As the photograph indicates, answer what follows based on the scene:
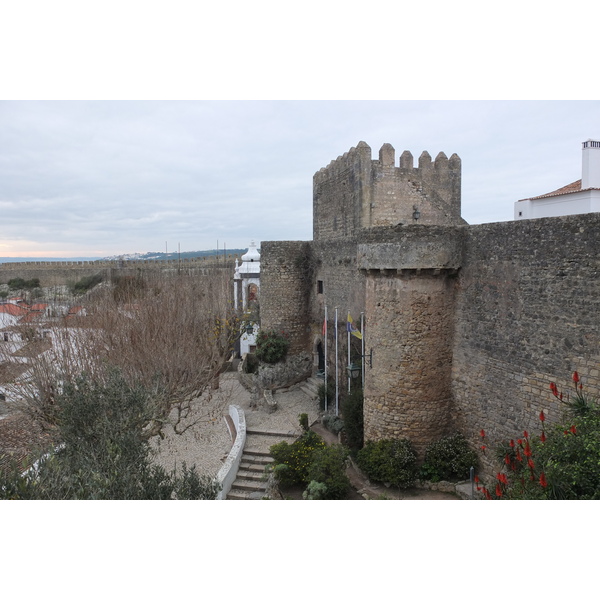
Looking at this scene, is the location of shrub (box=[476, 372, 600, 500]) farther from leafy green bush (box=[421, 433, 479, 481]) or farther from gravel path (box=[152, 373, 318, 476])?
gravel path (box=[152, 373, 318, 476])

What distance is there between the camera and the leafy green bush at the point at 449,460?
10047mm

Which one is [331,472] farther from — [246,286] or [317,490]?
[246,286]

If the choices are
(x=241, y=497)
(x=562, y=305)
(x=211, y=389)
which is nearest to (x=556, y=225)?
(x=562, y=305)

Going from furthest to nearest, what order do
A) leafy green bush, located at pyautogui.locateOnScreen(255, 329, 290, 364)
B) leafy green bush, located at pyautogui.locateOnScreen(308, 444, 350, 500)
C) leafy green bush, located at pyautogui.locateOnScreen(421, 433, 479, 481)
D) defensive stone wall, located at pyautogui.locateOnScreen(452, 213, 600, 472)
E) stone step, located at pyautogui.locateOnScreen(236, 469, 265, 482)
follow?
leafy green bush, located at pyautogui.locateOnScreen(255, 329, 290, 364) → stone step, located at pyautogui.locateOnScreen(236, 469, 265, 482) → leafy green bush, located at pyautogui.locateOnScreen(308, 444, 350, 500) → leafy green bush, located at pyautogui.locateOnScreen(421, 433, 479, 481) → defensive stone wall, located at pyautogui.locateOnScreen(452, 213, 600, 472)

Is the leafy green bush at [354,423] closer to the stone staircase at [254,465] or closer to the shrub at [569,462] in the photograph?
the stone staircase at [254,465]

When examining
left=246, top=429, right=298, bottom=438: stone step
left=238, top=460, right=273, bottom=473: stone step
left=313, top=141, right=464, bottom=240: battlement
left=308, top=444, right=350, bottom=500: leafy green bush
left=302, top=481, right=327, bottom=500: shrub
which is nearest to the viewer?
left=302, top=481, right=327, bottom=500: shrub

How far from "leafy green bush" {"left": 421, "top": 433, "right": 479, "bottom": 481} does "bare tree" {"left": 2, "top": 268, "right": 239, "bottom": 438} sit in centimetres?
638

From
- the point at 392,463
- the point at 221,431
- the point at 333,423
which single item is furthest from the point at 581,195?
the point at 221,431

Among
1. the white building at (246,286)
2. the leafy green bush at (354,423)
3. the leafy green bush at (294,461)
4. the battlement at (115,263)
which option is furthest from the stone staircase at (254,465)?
the battlement at (115,263)

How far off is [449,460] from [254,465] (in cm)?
579

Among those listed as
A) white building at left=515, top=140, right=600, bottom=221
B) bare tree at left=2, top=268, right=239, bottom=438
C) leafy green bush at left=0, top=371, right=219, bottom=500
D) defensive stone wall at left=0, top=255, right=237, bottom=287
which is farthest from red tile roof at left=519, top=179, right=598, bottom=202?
defensive stone wall at left=0, top=255, right=237, bottom=287

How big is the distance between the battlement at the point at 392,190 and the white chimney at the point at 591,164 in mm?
4906

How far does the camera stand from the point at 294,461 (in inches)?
469

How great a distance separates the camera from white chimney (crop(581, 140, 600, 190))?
690 inches
